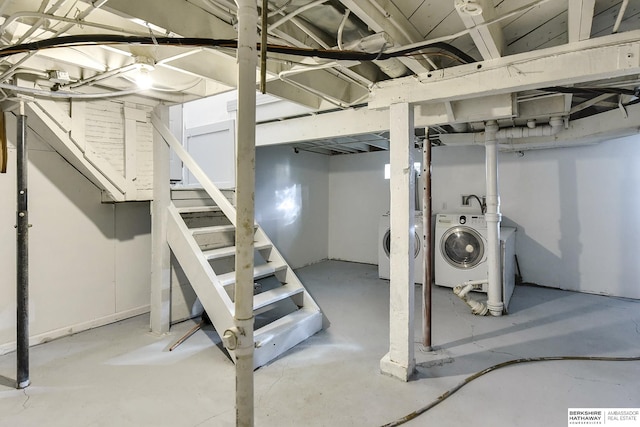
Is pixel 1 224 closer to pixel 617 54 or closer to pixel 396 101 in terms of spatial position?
pixel 396 101

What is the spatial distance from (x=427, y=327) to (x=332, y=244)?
3798 mm

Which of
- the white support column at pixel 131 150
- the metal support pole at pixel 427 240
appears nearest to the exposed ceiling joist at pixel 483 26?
the metal support pole at pixel 427 240

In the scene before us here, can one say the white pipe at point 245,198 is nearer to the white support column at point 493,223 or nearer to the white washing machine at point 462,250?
the white support column at point 493,223

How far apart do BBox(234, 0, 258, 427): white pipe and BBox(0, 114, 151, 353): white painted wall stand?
2.61 m

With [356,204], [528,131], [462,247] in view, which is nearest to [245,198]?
[528,131]

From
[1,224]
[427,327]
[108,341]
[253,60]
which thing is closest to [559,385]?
[427,327]

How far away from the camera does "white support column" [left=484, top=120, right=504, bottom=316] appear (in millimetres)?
3293

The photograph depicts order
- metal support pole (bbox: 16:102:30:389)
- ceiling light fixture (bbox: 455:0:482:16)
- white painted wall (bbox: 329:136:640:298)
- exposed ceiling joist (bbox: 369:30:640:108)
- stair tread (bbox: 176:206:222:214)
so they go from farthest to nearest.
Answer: white painted wall (bbox: 329:136:640:298), stair tread (bbox: 176:206:222:214), metal support pole (bbox: 16:102:30:389), exposed ceiling joist (bbox: 369:30:640:108), ceiling light fixture (bbox: 455:0:482:16)

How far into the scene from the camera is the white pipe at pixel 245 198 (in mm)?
997

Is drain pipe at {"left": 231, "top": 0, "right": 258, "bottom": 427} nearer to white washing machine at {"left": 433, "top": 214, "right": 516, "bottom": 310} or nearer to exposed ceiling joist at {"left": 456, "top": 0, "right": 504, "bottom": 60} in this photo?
exposed ceiling joist at {"left": 456, "top": 0, "right": 504, "bottom": 60}

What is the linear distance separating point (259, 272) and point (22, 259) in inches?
60.1

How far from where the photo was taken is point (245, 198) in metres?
1.00

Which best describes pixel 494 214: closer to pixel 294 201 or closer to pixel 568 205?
pixel 568 205

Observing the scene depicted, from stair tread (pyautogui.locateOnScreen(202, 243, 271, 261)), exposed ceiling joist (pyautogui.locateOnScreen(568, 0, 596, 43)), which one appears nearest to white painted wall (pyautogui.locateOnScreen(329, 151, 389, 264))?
stair tread (pyautogui.locateOnScreen(202, 243, 271, 261))
